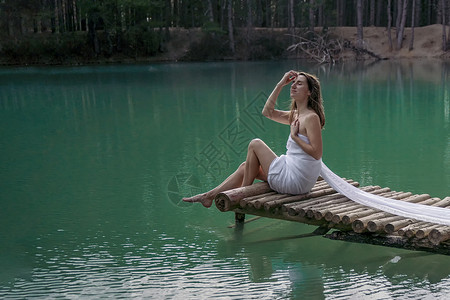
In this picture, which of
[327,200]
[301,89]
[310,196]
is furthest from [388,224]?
[301,89]

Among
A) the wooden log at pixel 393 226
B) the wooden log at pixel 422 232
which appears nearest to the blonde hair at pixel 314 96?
the wooden log at pixel 393 226

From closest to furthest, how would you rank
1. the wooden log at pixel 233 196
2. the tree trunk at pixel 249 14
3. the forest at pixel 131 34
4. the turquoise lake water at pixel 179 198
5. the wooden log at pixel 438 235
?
the wooden log at pixel 438 235, the turquoise lake water at pixel 179 198, the wooden log at pixel 233 196, the forest at pixel 131 34, the tree trunk at pixel 249 14

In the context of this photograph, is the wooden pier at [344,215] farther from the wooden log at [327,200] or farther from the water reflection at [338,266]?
the water reflection at [338,266]

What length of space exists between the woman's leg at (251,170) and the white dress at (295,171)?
10cm

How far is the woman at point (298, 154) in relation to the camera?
545 cm

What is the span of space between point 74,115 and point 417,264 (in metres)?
12.2

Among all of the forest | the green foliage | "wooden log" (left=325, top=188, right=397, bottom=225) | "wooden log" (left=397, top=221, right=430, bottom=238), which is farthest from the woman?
the green foliage

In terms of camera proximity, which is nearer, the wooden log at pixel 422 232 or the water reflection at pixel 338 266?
the wooden log at pixel 422 232

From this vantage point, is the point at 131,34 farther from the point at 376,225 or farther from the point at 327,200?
the point at 376,225

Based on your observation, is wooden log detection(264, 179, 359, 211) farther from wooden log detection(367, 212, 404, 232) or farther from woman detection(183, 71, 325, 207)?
Result: wooden log detection(367, 212, 404, 232)

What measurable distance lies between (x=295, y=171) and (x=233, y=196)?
61cm

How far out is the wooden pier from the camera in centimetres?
462

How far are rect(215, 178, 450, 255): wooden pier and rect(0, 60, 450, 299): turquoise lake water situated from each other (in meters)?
0.31

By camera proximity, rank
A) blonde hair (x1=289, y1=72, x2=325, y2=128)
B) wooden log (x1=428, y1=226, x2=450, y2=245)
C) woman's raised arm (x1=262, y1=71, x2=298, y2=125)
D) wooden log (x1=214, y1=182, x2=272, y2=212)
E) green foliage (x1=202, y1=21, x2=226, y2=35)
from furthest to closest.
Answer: green foliage (x1=202, y1=21, x2=226, y2=35), woman's raised arm (x1=262, y1=71, x2=298, y2=125), blonde hair (x1=289, y1=72, x2=325, y2=128), wooden log (x1=214, y1=182, x2=272, y2=212), wooden log (x1=428, y1=226, x2=450, y2=245)
